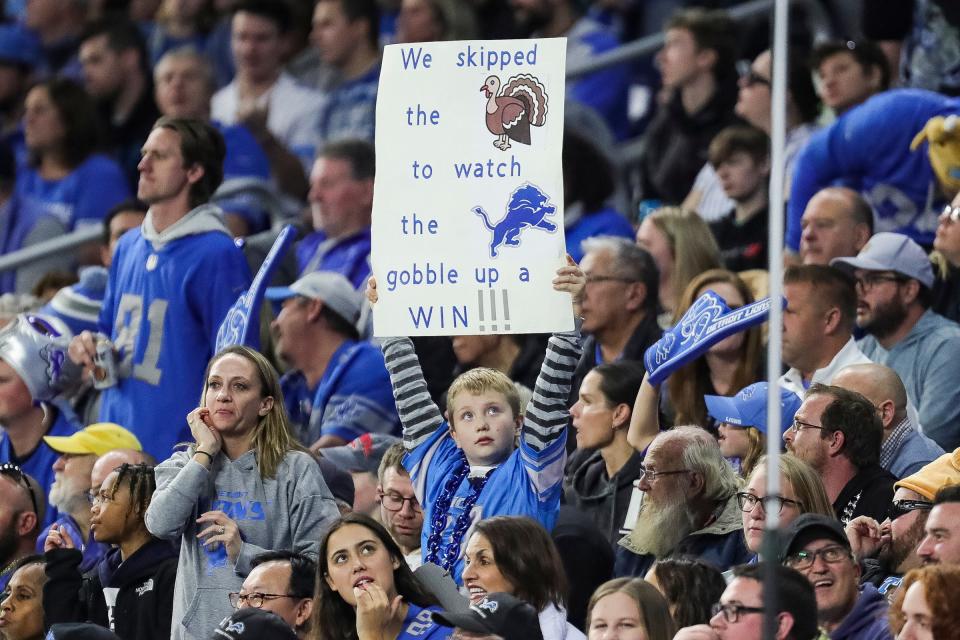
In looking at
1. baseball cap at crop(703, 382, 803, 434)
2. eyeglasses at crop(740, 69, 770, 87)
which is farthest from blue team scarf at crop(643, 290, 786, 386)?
eyeglasses at crop(740, 69, 770, 87)

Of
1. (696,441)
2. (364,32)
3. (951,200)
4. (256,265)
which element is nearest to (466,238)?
(696,441)

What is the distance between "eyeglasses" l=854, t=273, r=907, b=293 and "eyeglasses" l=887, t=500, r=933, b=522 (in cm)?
181

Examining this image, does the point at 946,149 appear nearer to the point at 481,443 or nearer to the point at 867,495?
the point at 867,495

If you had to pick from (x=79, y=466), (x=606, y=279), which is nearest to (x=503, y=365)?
(x=606, y=279)

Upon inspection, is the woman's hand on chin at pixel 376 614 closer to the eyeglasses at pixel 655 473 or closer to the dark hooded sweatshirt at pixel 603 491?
the eyeglasses at pixel 655 473

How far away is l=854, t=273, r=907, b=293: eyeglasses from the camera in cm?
905

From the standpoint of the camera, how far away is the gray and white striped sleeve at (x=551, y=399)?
303 inches

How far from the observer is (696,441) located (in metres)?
7.95

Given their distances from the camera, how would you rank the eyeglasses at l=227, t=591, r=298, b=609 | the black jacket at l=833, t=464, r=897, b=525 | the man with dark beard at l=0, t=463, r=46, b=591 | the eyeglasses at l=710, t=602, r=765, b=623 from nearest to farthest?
the eyeglasses at l=710, t=602, r=765, b=623
the eyeglasses at l=227, t=591, r=298, b=609
the black jacket at l=833, t=464, r=897, b=525
the man with dark beard at l=0, t=463, r=46, b=591

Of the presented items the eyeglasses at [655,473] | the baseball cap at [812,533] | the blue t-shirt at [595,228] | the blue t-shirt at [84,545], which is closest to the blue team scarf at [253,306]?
the blue t-shirt at [84,545]

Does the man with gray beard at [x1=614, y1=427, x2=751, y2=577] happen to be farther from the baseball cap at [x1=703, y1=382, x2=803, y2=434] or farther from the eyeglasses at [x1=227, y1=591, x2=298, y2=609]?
the eyeglasses at [x1=227, y1=591, x2=298, y2=609]

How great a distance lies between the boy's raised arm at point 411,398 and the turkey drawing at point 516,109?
2.77 feet

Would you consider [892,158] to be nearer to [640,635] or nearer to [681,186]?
[681,186]

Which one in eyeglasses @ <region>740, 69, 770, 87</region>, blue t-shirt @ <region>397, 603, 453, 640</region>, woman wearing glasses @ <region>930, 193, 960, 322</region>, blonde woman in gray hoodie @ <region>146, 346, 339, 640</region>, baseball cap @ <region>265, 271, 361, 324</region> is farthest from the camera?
eyeglasses @ <region>740, 69, 770, 87</region>
